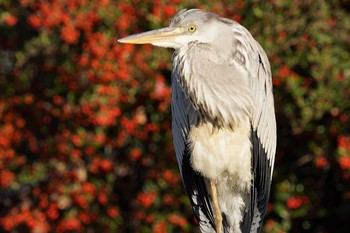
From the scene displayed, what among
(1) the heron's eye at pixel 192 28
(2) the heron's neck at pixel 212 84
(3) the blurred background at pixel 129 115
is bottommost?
(3) the blurred background at pixel 129 115

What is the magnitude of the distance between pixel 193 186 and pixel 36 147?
2.01 meters

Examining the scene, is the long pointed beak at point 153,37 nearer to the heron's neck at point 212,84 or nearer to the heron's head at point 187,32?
the heron's head at point 187,32

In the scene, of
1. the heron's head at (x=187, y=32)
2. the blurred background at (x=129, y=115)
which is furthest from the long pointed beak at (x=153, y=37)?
the blurred background at (x=129, y=115)

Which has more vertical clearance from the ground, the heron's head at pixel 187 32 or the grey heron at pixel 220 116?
the heron's head at pixel 187 32

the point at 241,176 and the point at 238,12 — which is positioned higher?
the point at 238,12

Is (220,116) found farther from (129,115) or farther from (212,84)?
(129,115)

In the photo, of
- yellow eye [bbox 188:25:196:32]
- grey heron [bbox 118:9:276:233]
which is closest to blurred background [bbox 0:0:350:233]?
grey heron [bbox 118:9:276:233]

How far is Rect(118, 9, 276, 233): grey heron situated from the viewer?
4277 mm

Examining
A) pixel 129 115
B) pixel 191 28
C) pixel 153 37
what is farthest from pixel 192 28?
pixel 129 115

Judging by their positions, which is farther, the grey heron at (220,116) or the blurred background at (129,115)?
the blurred background at (129,115)

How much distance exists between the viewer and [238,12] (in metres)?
5.66

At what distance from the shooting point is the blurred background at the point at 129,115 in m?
5.62

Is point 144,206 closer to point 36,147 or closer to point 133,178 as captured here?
point 133,178

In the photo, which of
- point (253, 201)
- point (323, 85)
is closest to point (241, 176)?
point (253, 201)
